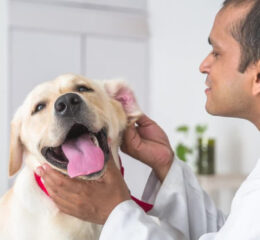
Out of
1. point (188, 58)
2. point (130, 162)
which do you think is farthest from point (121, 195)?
point (188, 58)

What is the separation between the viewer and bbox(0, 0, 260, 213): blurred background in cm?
363

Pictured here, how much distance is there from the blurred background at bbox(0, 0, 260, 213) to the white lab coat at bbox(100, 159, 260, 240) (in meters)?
1.99

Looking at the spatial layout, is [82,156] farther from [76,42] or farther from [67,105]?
[76,42]

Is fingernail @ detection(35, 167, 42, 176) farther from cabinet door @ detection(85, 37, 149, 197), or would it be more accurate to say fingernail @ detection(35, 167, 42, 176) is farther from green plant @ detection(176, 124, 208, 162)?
cabinet door @ detection(85, 37, 149, 197)

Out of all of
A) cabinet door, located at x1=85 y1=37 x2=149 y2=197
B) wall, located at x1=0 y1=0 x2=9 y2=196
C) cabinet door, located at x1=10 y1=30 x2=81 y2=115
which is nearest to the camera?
wall, located at x1=0 y1=0 x2=9 y2=196

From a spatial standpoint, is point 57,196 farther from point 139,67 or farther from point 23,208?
point 139,67

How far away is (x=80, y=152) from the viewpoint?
1.09 m

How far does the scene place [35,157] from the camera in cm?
119

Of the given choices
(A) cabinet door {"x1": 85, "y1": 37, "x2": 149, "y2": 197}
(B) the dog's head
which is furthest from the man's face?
(A) cabinet door {"x1": 85, "y1": 37, "x2": 149, "y2": 197}

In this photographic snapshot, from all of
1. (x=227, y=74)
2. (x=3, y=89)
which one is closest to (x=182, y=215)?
(x=227, y=74)

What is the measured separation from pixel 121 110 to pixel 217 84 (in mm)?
316

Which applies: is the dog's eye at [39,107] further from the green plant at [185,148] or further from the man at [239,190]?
the green plant at [185,148]

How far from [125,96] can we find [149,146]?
0.16 meters

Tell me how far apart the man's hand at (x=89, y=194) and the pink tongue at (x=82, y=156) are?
0.11 ft
